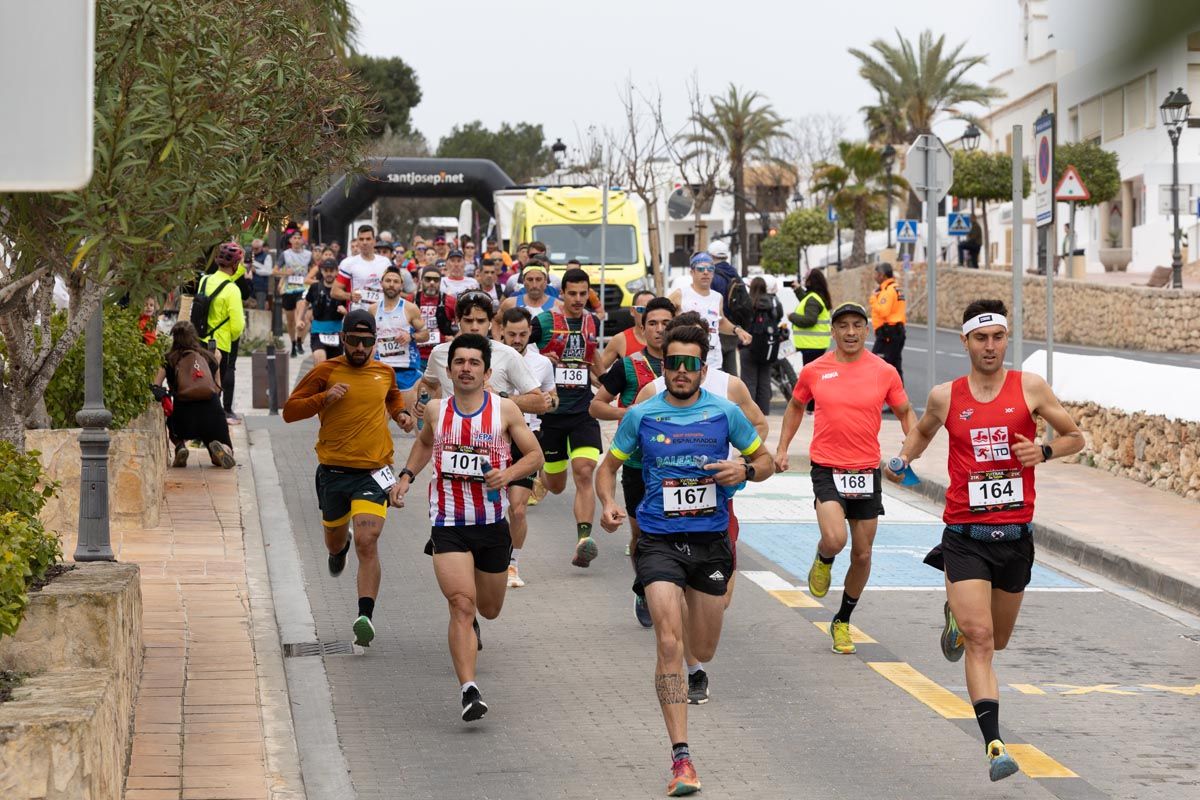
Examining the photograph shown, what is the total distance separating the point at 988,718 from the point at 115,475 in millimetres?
7135

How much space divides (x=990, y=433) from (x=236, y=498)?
7892 millimetres

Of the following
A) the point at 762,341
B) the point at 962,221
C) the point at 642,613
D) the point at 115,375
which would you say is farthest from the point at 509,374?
the point at 762,341

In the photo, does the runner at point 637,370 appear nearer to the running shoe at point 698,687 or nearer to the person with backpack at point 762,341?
the running shoe at point 698,687

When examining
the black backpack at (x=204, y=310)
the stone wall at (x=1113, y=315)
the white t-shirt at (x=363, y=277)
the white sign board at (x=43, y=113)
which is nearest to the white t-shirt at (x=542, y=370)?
the white t-shirt at (x=363, y=277)

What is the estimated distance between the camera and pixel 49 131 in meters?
1.76

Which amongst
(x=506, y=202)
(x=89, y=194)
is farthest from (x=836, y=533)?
(x=506, y=202)

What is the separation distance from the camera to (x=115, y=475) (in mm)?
12102

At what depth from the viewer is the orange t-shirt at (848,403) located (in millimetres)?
9641

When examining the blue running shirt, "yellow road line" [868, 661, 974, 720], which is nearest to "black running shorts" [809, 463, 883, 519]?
"yellow road line" [868, 661, 974, 720]

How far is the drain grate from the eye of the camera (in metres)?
9.26

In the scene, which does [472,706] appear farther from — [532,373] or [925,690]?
[532,373]

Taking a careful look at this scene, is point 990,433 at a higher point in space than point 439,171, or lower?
lower

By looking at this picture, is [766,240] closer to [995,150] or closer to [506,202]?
[506,202]

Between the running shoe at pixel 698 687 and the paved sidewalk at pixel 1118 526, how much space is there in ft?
13.1
